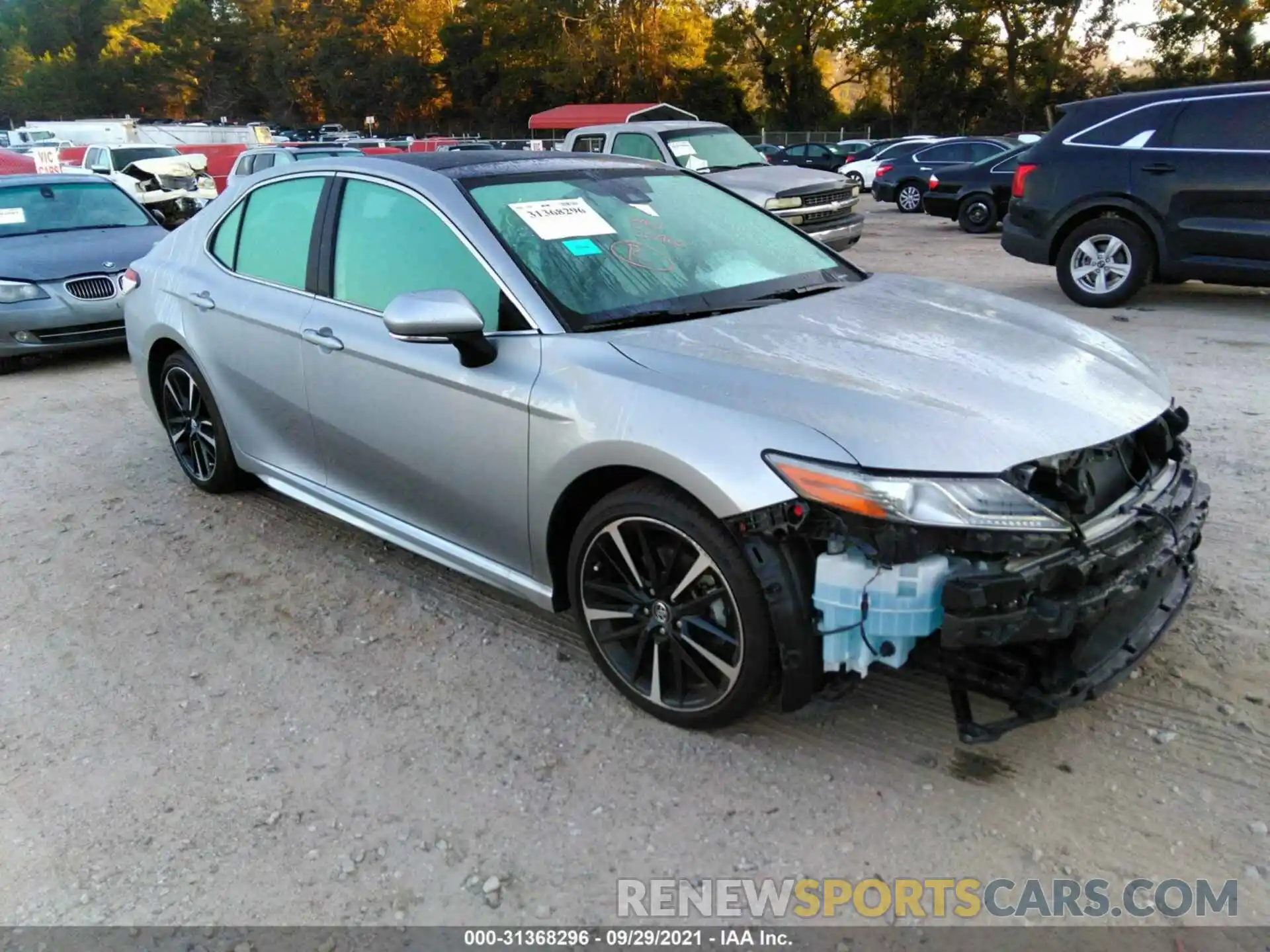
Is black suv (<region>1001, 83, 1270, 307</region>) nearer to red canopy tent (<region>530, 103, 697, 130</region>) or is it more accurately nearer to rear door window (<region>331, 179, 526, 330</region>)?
rear door window (<region>331, 179, 526, 330</region>)

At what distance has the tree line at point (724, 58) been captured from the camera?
1614 inches

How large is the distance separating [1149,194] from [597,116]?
29.4 metres

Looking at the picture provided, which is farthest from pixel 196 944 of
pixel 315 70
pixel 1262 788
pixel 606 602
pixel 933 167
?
pixel 315 70

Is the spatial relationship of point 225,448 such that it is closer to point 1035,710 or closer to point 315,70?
point 1035,710

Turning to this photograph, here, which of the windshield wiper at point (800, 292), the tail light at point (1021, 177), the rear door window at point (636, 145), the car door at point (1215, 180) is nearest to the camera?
the windshield wiper at point (800, 292)

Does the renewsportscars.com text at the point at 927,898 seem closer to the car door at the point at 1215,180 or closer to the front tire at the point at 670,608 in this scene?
the front tire at the point at 670,608

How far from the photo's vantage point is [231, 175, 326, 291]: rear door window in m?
3.90

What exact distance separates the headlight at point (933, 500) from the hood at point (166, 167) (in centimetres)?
2010

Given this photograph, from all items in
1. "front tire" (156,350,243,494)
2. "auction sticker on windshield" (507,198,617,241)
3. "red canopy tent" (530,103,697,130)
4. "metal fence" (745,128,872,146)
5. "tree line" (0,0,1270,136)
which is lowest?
"front tire" (156,350,243,494)

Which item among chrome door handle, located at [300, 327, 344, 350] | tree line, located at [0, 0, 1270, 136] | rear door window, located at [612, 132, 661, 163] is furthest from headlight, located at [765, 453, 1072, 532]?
tree line, located at [0, 0, 1270, 136]

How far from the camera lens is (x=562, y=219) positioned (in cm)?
339

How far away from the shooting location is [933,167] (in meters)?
19.5

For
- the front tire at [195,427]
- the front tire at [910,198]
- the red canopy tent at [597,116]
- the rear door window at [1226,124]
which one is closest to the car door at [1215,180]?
the rear door window at [1226,124]

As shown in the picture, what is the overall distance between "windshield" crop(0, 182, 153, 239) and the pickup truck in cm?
475
